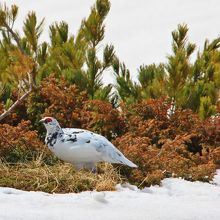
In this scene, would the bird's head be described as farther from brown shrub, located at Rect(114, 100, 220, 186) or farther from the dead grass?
brown shrub, located at Rect(114, 100, 220, 186)

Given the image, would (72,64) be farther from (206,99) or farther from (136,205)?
(136,205)

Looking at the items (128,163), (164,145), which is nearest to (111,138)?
(164,145)

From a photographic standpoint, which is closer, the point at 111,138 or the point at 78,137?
the point at 78,137

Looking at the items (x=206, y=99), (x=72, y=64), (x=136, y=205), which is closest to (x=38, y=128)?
(x=72, y=64)

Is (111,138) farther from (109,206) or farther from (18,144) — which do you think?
(109,206)

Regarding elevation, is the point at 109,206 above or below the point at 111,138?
below

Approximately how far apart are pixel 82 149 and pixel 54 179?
1.11 feet

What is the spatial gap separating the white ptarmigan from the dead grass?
10 cm

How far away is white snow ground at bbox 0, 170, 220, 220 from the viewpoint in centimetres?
451

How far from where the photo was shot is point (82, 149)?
562 cm

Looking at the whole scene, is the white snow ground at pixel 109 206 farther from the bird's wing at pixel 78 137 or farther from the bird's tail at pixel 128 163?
the bird's wing at pixel 78 137

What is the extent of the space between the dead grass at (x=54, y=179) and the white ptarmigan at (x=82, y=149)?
0.33 feet

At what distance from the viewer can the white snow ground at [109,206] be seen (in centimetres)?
451

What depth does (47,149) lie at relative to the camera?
20.4 feet
